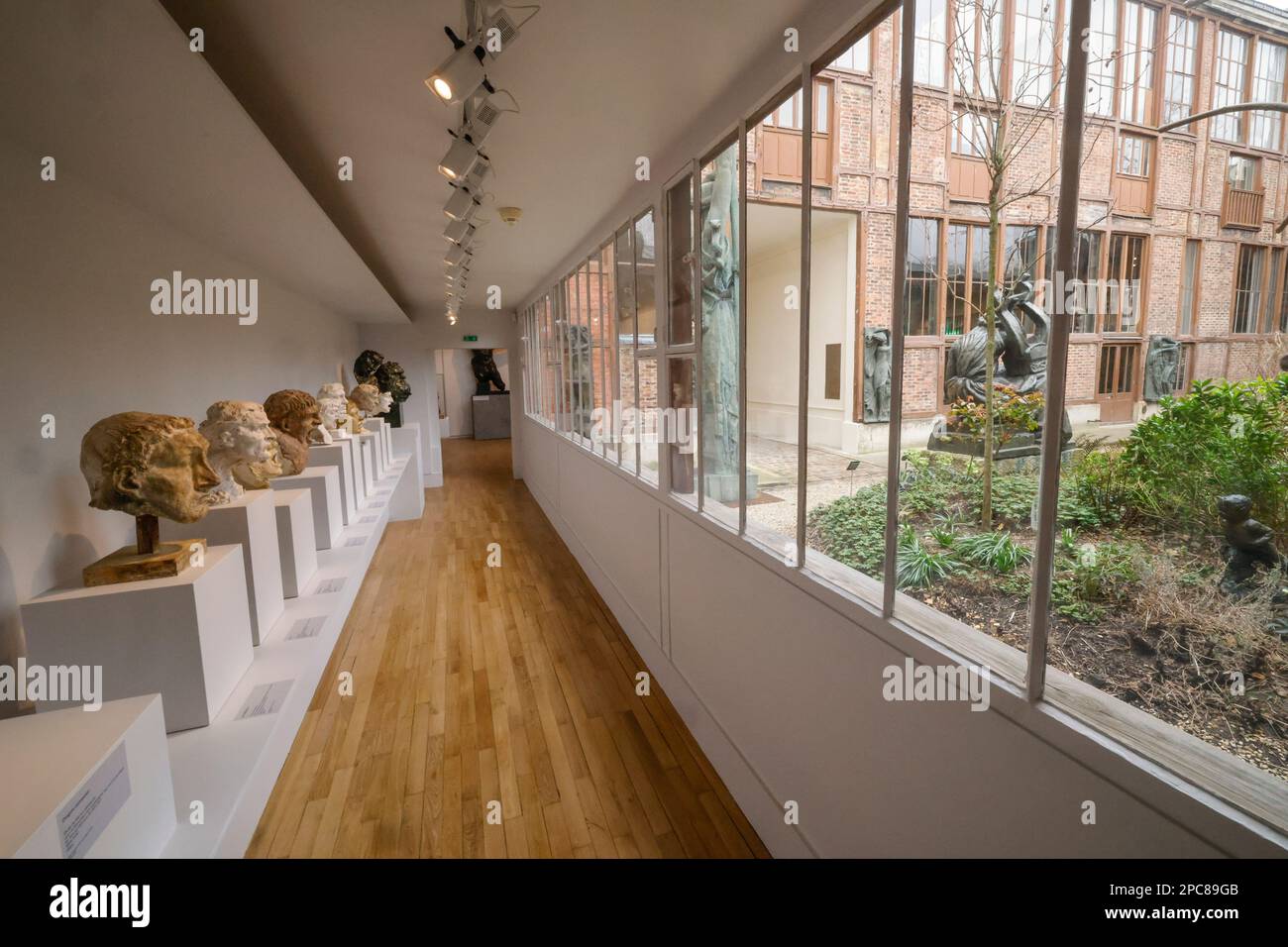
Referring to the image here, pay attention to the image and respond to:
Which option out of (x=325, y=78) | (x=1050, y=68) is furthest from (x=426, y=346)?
(x=1050, y=68)

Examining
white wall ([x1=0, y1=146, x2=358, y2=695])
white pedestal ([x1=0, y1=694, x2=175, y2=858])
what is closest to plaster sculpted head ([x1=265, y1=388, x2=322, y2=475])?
white wall ([x1=0, y1=146, x2=358, y2=695])

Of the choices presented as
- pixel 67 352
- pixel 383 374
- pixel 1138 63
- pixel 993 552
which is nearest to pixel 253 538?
pixel 67 352

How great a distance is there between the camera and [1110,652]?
1173 mm

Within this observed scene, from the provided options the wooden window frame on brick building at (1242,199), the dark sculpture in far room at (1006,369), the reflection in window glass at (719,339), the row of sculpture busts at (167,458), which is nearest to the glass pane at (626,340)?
the reflection in window glass at (719,339)

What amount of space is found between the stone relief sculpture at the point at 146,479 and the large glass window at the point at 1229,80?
2.27 m

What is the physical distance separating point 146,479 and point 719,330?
7.25 ft

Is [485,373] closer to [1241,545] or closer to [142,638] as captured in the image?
[142,638]

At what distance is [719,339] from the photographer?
9.03 feet

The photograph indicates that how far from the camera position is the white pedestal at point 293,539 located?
2381 mm

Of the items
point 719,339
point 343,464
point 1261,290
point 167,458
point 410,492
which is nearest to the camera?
point 1261,290

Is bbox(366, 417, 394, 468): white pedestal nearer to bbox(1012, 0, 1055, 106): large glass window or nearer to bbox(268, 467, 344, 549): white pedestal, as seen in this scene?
bbox(268, 467, 344, 549): white pedestal

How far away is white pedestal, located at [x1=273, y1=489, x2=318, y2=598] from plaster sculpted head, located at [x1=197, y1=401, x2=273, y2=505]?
342mm
